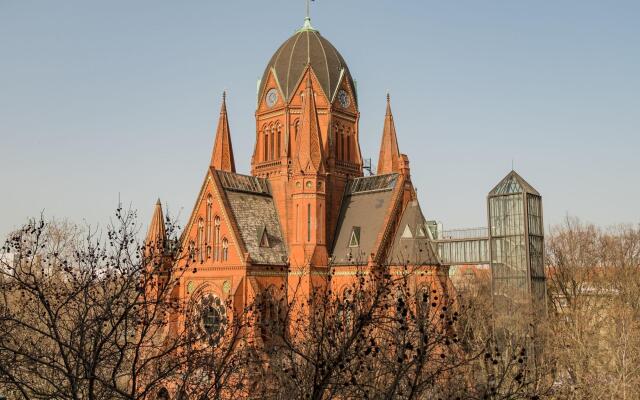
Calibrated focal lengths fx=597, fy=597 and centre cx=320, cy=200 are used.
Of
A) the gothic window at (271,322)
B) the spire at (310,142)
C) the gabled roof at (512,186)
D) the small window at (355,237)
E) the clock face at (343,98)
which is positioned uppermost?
the clock face at (343,98)

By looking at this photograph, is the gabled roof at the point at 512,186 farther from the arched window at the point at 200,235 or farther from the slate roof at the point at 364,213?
the arched window at the point at 200,235

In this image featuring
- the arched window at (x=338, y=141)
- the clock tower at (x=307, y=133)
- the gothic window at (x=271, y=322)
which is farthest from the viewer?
the arched window at (x=338, y=141)

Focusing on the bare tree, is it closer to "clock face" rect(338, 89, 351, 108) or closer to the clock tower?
the clock tower

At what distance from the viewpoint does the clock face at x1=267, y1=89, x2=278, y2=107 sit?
53153 mm

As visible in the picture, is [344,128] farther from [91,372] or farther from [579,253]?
[91,372]

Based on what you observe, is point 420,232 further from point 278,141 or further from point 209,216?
point 209,216

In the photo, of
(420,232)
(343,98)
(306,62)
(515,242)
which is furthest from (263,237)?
(515,242)

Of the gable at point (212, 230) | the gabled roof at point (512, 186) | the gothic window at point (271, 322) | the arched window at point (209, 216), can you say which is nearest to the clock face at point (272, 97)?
the gable at point (212, 230)

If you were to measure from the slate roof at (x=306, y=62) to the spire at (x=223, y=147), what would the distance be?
4179 mm

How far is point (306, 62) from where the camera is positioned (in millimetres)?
52188

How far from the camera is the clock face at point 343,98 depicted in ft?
174

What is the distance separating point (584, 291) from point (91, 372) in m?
51.9

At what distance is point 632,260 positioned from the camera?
55500 mm

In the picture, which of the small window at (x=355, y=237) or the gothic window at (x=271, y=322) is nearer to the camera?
the gothic window at (x=271, y=322)
